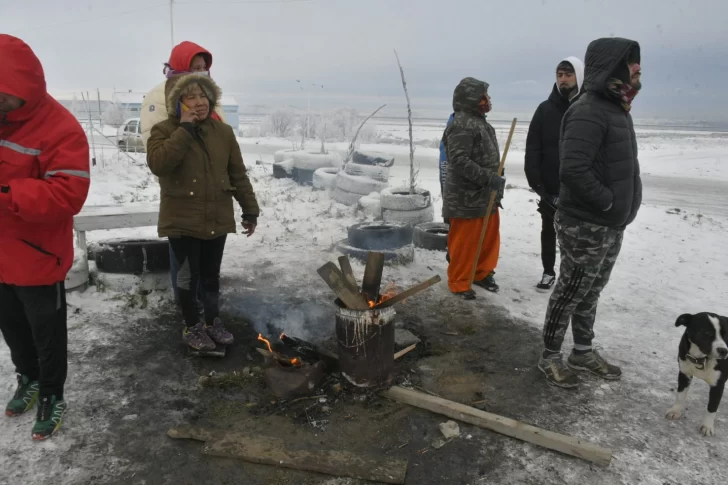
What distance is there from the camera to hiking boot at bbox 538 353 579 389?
3824mm

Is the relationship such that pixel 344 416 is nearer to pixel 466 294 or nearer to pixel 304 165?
pixel 466 294

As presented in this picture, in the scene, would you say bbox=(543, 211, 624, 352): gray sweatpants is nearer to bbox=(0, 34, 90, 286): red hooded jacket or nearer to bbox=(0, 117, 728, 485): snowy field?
bbox=(0, 117, 728, 485): snowy field

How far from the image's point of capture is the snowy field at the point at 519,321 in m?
2.94

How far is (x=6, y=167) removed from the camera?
2.80 m

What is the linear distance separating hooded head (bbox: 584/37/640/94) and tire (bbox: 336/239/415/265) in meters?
3.39

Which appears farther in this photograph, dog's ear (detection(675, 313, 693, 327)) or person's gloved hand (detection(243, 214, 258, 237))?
person's gloved hand (detection(243, 214, 258, 237))

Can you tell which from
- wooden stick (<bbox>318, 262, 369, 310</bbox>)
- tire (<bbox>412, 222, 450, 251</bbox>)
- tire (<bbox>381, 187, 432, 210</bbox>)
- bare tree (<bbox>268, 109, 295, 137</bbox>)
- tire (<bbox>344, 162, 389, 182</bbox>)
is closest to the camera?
wooden stick (<bbox>318, 262, 369, 310</bbox>)

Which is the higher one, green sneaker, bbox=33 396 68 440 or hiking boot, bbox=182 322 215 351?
hiking boot, bbox=182 322 215 351

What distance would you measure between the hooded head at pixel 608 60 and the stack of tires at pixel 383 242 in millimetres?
3380

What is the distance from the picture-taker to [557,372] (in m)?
3.86

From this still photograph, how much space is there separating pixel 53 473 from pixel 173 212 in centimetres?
185

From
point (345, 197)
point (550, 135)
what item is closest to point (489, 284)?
point (550, 135)

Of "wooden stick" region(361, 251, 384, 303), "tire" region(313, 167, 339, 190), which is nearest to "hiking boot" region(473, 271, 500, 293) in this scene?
"wooden stick" region(361, 251, 384, 303)

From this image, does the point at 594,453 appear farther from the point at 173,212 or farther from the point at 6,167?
the point at 6,167
